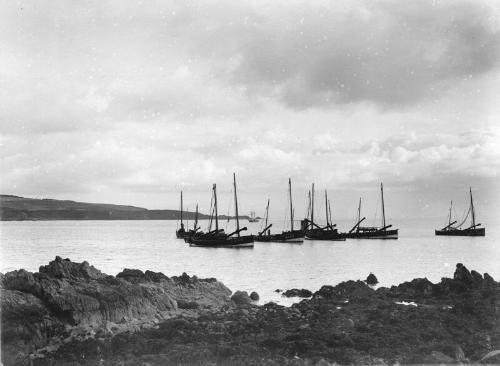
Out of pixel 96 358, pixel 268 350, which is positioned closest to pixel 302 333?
pixel 268 350

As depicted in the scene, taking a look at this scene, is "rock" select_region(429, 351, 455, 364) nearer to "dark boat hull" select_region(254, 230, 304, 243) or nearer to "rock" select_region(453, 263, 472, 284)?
"rock" select_region(453, 263, 472, 284)

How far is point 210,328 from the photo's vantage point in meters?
14.8

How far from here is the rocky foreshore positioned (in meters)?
12.3

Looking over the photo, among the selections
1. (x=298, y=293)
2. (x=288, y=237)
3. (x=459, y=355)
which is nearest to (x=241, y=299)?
(x=298, y=293)

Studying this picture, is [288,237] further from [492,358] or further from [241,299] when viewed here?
[492,358]

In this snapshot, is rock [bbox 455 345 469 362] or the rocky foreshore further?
the rocky foreshore

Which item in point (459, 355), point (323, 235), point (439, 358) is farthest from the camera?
point (323, 235)

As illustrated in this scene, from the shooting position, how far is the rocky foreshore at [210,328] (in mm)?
12320

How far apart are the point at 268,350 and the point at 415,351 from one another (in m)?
3.55

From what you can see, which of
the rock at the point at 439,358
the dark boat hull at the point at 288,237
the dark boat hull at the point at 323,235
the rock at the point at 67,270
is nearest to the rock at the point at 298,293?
the rock at the point at 67,270

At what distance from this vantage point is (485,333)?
14.6 metres

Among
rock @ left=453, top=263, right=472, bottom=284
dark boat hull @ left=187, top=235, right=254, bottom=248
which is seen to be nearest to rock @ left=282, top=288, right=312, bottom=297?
rock @ left=453, top=263, right=472, bottom=284

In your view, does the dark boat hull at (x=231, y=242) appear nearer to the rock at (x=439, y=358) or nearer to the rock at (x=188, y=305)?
the rock at (x=188, y=305)

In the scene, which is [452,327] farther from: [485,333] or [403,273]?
[403,273]
